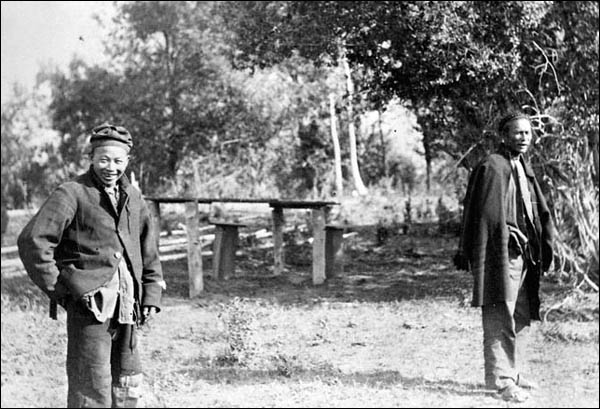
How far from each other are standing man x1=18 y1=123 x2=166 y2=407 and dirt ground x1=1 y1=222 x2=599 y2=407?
4.90 ft

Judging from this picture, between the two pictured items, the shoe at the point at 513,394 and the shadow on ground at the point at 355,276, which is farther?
the shadow on ground at the point at 355,276

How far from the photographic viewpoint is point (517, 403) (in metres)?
5.10

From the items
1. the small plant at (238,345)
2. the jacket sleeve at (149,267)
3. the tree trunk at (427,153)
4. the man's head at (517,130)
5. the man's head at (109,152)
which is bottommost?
the small plant at (238,345)

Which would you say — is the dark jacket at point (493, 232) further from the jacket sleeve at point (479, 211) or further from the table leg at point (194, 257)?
the table leg at point (194, 257)

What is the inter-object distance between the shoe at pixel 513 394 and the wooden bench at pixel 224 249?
640 centimetres

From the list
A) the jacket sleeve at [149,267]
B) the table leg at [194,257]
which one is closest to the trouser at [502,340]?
the jacket sleeve at [149,267]

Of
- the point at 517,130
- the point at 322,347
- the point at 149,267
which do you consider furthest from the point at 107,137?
the point at 322,347

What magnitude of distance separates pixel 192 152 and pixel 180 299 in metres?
13.3

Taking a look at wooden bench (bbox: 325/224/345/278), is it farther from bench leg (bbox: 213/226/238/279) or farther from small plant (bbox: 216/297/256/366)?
small plant (bbox: 216/297/256/366)

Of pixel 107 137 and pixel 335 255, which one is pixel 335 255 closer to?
pixel 335 255

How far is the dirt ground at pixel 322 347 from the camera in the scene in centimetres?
538

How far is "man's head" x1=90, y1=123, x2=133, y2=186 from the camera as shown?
355 centimetres

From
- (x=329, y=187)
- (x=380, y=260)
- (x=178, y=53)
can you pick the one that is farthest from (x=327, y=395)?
(x=329, y=187)

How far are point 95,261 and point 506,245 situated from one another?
2872mm
